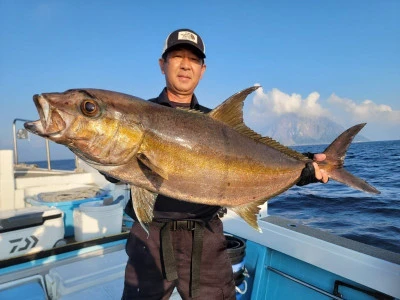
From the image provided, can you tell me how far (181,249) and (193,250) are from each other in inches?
6.0

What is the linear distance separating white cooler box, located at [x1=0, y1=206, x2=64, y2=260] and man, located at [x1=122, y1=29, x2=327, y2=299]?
300cm

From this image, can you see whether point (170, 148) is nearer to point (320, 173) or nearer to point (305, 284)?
point (320, 173)

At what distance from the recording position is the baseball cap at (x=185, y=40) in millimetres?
3475

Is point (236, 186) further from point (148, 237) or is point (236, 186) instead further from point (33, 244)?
point (33, 244)

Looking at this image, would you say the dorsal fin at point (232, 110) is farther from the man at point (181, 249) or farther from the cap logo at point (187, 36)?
the cap logo at point (187, 36)

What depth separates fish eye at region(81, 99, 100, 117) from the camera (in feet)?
7.74

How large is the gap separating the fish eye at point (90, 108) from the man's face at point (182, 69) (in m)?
1.40

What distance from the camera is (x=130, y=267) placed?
330cm

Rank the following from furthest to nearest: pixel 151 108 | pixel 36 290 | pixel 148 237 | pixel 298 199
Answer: pixel 298 199 < pixel 36 290 < pixel 148 237 < pixel 151 108

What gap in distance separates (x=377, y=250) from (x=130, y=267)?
11.4 feet

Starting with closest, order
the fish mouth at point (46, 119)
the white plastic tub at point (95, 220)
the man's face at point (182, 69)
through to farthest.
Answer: the fish mouth at point (46, 119) → the man's face at point (182, 69) → the white plastic tub at point (95, 220)

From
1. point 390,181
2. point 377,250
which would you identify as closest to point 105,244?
point 377,250

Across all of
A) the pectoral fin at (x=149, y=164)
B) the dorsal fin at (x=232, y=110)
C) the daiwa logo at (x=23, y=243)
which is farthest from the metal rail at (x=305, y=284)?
the daiwa logo at (x=23, y=243)

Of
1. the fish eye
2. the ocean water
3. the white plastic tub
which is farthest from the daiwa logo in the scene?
the ocean water
